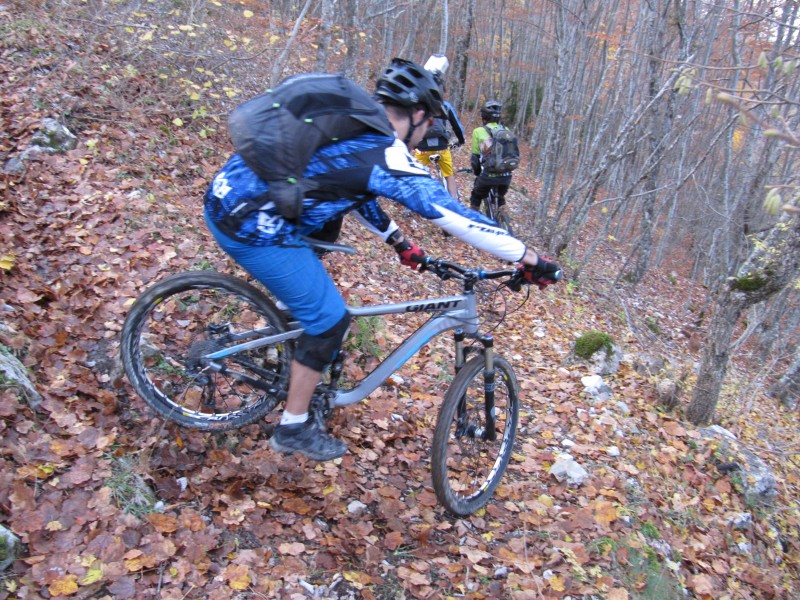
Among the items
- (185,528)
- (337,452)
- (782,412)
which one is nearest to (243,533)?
(185,528)

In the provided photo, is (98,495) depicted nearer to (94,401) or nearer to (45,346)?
(94,401)

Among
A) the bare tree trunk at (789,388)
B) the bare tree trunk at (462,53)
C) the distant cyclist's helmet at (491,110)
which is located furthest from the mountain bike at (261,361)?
the bare tree trunk at (462,53)

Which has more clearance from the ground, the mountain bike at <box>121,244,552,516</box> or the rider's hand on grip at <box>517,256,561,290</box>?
the rider's hand on grip at <box>517,256,561,290</box>

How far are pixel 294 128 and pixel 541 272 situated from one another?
62.0 inches

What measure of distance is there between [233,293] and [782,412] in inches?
389

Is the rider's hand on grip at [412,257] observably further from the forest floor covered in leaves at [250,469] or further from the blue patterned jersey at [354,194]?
the forest floor covered in leaves at [250,469]

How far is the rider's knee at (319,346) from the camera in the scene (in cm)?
305

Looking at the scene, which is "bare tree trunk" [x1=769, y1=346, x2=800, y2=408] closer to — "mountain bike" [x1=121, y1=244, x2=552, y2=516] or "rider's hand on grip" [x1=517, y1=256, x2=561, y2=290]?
"mountain bike" [x1=121, y1=244, x2=552, y2=516]

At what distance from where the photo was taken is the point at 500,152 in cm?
935

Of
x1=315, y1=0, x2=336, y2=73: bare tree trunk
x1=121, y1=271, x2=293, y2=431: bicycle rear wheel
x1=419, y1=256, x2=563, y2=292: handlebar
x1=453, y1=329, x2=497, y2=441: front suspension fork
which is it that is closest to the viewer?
x1=121, y1=271, x2=293, y2=431: bicycle rear wheel

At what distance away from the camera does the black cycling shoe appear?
3.22 metres

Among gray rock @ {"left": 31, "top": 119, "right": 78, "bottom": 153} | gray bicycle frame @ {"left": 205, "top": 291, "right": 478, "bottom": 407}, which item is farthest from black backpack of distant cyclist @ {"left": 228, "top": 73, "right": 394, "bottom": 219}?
gray rock @ {"left": 31, "top": 119, "right": 78, "bottom": 153}

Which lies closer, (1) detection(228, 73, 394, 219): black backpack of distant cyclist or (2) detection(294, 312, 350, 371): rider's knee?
(1) detection(228, 73, 394, 219): black backpack of distant cyclist

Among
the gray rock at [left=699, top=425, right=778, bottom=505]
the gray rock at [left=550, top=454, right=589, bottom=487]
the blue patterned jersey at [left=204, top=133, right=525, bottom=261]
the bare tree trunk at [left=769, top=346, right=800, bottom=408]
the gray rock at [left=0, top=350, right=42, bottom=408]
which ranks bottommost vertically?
the bare tree trunk at [left=769, top=346, right=800, bottom=408]
